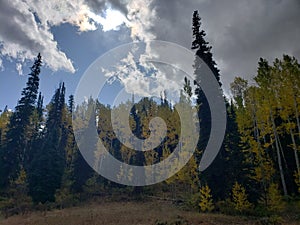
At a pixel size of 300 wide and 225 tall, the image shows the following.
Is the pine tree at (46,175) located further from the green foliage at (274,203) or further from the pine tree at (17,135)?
the green foliage at (274,203)

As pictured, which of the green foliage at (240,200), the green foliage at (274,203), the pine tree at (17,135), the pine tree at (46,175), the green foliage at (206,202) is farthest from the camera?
the pine tree at (17,135)

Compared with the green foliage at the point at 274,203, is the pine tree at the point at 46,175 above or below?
above

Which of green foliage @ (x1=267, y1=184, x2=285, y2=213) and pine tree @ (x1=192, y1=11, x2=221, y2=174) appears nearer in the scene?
green foliage @ (x1=267, y1=184, x2=285, y2=213)

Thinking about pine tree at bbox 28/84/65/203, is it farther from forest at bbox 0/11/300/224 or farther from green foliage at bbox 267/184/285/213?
green foliage at bbox 267/184/285/213

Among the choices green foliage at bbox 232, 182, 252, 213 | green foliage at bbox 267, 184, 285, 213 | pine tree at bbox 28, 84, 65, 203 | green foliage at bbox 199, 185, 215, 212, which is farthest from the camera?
pine tree at bbox 28, 84, 65, 203

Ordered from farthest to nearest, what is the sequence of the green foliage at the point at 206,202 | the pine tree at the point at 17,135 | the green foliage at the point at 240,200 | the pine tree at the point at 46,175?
1. the pine tree at the point at 17,135
2. the pine tree at the point at 46,175
3. the green foliage at the point at 206,202
4. the green foliage at the point at 240,200

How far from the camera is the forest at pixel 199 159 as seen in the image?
1847 centimetres

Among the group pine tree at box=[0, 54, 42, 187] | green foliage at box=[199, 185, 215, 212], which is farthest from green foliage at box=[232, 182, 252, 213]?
pine tree at box=[0, 54, 42, 187]

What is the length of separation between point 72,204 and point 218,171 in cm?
1807

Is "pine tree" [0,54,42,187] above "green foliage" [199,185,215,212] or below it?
above

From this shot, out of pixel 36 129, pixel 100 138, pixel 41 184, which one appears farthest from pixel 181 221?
pixel 36 129

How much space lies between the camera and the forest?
1847 centimetres

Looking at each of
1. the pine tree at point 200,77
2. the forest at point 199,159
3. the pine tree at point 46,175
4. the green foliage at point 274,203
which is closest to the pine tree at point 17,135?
the forest at point 199,159

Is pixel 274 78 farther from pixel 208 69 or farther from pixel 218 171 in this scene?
pixel 218 171
